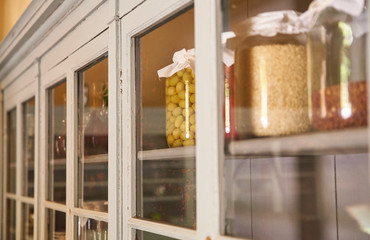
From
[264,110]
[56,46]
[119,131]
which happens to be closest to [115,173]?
[119,131]

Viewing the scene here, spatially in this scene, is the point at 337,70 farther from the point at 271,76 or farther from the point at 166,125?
the point at 166,125

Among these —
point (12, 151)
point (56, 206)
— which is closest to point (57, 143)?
point (56, 206)

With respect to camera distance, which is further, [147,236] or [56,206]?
[56,206]

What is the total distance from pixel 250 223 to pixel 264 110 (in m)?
0.21

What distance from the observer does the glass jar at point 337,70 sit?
613 millimetres

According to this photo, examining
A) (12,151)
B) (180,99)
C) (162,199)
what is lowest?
(162,199)

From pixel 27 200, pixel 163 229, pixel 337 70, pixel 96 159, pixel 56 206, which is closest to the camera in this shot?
pixel 337 70

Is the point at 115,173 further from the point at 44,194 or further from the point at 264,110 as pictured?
the point at 44,194

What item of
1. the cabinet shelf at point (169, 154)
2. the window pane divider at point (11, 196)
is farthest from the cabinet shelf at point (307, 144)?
the window pane divider at point (11, 196)

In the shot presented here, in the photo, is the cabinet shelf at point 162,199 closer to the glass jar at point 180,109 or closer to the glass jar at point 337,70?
the glass jar at point 180,109

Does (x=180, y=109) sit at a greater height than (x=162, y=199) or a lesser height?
greater

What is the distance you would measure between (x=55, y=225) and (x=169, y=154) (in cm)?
93

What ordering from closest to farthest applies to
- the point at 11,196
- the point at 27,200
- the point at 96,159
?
the point at 96,159, the point at 27,200, the point at 11,196

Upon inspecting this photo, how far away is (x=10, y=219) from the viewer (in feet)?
8.67
